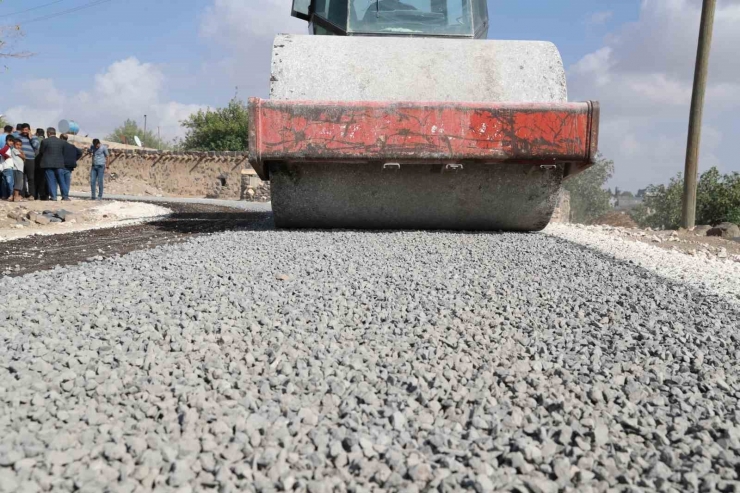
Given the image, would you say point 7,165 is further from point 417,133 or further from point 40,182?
point 417,133

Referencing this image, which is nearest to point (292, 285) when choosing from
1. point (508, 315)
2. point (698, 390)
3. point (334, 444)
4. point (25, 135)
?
point (508, 315)

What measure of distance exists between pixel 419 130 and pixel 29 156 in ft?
30.3

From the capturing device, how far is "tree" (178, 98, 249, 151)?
126 feet

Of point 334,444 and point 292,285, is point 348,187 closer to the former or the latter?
point 292,285

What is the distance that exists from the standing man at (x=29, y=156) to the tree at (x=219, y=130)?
89.1 ft

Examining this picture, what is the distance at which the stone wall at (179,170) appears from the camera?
22531mm

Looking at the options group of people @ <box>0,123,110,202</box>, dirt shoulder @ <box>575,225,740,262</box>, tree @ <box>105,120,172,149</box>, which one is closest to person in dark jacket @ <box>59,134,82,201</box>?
group of people @ <box>0,123,110,202</box>

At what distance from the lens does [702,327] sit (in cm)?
246

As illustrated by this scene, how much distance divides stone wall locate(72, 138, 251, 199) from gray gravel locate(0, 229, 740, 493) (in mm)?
19980

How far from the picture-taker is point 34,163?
35.0 feet

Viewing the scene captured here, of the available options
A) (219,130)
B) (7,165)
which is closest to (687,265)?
(7,165)

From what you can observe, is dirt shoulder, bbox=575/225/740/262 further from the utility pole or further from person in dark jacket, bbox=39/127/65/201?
person in dark jacket, bbox=39/127/65/201

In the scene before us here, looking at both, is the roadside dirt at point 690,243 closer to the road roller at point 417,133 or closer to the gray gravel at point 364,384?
the road roller at point 417,133

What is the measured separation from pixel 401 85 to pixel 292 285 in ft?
7.32
